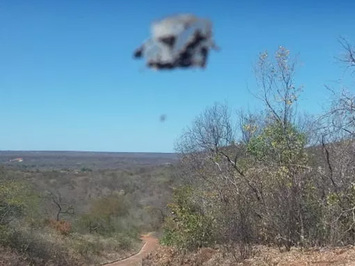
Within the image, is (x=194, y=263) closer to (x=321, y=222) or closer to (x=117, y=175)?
(x=321, y=222)

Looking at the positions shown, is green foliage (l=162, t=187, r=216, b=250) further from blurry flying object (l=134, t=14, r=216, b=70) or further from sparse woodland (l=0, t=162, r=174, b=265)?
blurry flying object (l=134, t=14, r=216, b=70)

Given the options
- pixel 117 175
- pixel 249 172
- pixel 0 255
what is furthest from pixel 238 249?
pixel 117 175

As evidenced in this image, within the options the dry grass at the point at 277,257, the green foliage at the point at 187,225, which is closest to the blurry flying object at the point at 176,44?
the dry grass at the point at 277,257

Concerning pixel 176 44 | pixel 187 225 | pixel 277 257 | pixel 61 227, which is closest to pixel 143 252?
pixel 61 227

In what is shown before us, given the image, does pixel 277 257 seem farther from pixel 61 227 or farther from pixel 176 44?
pixel 61 227

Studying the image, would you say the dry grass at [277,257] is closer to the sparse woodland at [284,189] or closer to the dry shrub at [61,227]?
the sparse woodland at [284,189]
